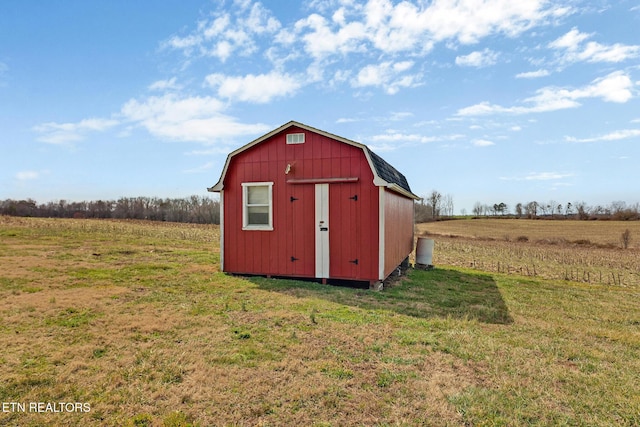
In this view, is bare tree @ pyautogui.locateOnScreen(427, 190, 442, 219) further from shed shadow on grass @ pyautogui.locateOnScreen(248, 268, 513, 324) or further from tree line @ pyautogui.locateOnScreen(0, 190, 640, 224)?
shed shadow on grass @ pyautogui.locateOnScreen(248, 268, 513, 324)

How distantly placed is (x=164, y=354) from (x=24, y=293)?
4.41 metres

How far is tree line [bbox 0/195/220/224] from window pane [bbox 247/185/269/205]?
3493 centimetres

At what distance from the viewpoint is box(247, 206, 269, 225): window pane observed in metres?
8.15

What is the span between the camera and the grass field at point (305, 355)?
2664mm

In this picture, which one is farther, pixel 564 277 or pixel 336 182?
pixel 564 277

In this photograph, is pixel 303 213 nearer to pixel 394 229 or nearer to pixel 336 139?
pixel 336 139

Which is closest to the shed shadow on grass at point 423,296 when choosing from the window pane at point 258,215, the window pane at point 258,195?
the window pane at point 258,215

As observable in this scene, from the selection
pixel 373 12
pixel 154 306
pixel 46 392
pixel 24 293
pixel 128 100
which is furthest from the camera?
pixel 128 100

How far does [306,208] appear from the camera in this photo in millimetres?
7730

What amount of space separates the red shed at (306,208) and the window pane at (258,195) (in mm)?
25

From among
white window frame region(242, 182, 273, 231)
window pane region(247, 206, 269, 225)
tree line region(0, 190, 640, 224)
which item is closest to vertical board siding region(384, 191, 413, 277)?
white window frame region(242, 182, 273, 231)

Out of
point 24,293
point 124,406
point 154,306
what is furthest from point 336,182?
point 24,293

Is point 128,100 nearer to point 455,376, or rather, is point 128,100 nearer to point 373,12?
point 373,12

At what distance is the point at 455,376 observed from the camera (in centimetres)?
330
